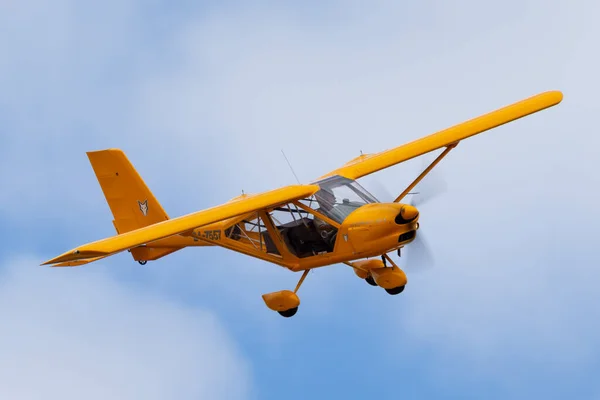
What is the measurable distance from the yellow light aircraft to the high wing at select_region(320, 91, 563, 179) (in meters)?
0.02

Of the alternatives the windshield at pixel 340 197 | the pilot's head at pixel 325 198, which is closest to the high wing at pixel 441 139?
the windshield at pixel 340 197

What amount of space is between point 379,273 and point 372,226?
5.02 feet

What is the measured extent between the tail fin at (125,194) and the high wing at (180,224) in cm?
338

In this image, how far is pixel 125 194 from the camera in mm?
24125

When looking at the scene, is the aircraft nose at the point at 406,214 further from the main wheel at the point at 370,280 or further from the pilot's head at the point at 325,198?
the main wheel at the point at 370,280

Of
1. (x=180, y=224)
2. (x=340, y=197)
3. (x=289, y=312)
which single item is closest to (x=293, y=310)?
(x=289, y=312)

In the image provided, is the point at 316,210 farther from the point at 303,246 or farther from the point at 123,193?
the point at 123,193

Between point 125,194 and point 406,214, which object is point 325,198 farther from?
point 125,194

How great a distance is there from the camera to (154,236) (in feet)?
65.3

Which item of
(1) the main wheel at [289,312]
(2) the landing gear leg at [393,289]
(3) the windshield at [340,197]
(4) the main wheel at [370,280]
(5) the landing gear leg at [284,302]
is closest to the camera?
(3) the windshield at [340,197]

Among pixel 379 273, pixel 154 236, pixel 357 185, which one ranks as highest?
pixel 154 236

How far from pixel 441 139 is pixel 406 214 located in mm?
3530

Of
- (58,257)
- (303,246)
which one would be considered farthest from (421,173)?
(58,257)

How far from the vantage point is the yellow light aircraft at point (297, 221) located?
20.7 metres
